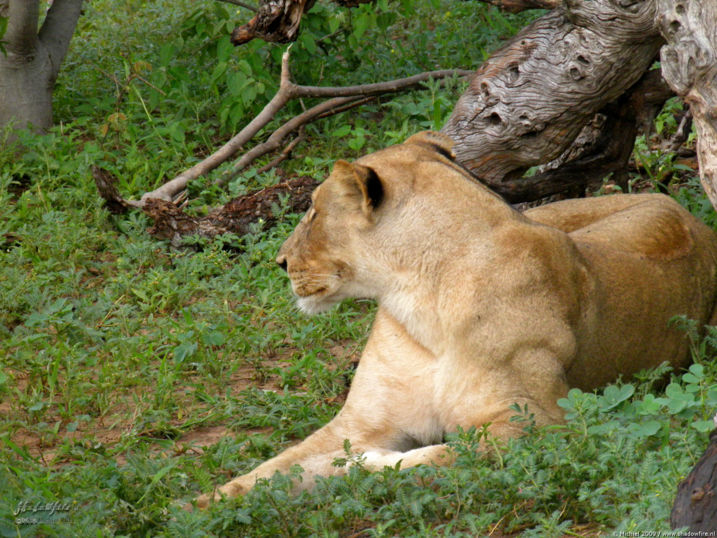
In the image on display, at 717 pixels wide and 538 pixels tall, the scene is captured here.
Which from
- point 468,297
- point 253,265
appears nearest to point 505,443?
point 468,297

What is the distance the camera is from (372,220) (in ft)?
13.1

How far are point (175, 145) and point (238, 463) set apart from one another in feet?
13.2

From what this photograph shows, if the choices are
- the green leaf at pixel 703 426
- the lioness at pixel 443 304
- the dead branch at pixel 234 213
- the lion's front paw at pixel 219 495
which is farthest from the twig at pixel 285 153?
the green leaf at pixel 703 426

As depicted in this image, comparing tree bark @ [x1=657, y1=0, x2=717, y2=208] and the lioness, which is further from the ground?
tree bark @ [x1=657, y1=0, x2=717, y2=208]

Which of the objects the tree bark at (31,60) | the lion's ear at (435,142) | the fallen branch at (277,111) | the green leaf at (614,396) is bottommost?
the green leaf at (614,396)

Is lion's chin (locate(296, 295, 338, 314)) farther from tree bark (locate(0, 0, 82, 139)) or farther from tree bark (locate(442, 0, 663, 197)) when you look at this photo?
tree bark (locate(0, 0, 82, 139))

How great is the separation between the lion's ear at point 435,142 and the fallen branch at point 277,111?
7.86 ft

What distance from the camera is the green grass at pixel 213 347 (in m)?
3.26

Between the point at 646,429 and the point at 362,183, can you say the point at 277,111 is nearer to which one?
the point at 362,183

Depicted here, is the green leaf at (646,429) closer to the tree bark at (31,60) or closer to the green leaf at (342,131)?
the green leaf at (342,131)

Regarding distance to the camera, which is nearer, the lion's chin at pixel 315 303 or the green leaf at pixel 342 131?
the lion's chin at pixel 315 303

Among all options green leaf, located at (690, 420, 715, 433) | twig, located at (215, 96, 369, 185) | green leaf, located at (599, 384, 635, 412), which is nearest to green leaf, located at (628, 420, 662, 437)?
green leaf, located at (690, 420, 715, 433)

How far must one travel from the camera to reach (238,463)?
161 inches

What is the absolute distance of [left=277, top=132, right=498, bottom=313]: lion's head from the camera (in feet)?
13.0
